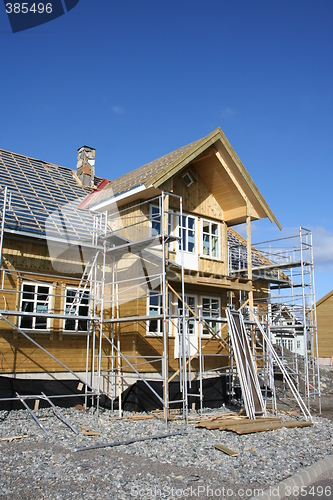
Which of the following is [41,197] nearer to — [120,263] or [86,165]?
[120,263]

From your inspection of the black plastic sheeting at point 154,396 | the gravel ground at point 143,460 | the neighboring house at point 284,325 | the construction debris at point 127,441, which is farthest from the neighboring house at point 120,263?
the neighboring house at point 284,325

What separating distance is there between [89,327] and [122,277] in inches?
82.5

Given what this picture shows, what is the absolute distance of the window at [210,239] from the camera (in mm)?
17922

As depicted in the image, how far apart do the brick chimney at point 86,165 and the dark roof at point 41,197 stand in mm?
331

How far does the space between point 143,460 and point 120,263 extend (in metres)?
8.22

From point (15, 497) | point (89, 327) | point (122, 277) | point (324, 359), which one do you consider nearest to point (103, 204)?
point (122, 277)

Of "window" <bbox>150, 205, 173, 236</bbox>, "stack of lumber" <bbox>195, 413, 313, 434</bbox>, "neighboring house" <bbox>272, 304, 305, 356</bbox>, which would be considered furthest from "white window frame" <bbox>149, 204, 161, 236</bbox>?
"stack of lumber" <bbox>195, 413, 313, 434</bbox>

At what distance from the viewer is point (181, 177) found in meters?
17.3

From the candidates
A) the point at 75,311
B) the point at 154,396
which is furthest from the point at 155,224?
the point at 154,396

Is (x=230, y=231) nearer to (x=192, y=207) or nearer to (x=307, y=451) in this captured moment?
(x=192, y=207)

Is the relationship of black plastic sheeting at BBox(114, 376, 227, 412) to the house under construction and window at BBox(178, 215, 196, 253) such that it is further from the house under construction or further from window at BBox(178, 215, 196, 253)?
window at BBox(178, 215, 196, 253)

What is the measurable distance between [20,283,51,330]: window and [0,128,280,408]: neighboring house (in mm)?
31

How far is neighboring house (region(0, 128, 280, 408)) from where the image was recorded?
13.7m

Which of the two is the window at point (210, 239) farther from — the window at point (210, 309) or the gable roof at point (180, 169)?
the gable roof at point (180, 169)
